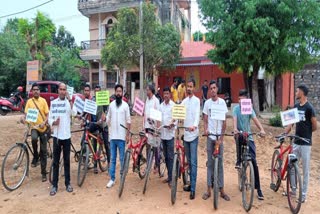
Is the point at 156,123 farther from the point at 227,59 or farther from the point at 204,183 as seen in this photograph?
the point at 227,59

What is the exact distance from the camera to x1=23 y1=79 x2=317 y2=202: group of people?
17.0 ft

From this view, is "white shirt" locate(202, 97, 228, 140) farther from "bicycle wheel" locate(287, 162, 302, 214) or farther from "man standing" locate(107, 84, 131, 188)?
"man standing" locate(107, 84, 131, 188)

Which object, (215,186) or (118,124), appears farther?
(118,124)

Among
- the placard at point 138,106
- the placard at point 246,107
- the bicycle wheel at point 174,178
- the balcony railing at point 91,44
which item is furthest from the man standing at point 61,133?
the balcony railing at point 91,44

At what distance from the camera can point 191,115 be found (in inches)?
207

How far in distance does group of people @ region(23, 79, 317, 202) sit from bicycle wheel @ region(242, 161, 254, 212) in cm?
23

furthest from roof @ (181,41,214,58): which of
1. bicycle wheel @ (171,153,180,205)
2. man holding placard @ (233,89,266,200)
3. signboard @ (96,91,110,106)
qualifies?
bicycle wheel @ (171,153,180,205)

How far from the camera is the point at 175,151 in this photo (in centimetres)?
541

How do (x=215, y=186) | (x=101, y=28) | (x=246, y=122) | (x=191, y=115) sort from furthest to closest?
(x=101, y=28) → (x=246, y=122) → (x=191, y=115) → (x=215, y=186)

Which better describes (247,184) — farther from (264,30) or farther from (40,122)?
(264,30)

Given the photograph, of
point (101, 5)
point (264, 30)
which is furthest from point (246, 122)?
point (101, 5)

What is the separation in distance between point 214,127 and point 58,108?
109 inches

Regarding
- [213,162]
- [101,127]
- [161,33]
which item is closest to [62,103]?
[101,127]

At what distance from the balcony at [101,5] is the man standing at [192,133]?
16.9m
